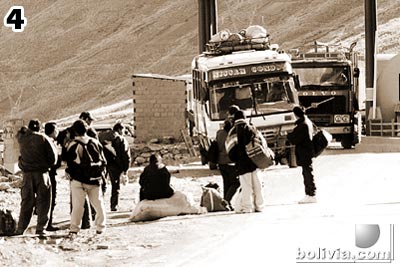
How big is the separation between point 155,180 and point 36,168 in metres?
1.84

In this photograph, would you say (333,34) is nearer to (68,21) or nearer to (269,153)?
(68,21)

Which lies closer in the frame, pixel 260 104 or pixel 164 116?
pixel 260 104

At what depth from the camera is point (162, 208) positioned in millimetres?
15969

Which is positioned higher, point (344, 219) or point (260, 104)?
point (260, 104)

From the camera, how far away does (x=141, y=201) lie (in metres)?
16.1

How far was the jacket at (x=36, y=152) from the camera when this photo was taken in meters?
14.8

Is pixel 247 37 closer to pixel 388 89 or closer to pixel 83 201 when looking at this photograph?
pixel 388 89

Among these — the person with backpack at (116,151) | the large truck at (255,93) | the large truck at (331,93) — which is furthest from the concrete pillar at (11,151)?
the person with backpack at (116,151)

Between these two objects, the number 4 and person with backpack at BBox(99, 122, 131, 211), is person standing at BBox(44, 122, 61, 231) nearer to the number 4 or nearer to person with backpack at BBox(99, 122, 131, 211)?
person with backpack at BBox(99, 122, 131, 211)

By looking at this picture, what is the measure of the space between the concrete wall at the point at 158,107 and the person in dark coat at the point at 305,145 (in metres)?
18.4

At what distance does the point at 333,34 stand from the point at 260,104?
46.5 metres

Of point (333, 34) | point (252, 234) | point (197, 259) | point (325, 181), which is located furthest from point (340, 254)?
point (333, 34)

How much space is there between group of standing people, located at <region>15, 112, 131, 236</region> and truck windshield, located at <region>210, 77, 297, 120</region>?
917 centimetres

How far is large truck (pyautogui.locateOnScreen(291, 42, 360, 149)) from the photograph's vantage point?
3083 centimetres
